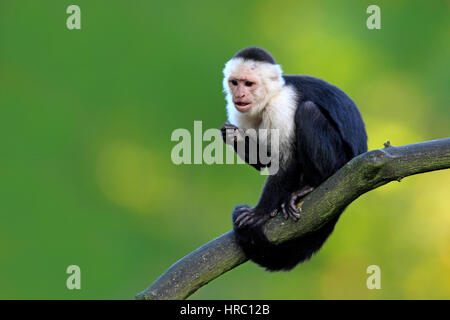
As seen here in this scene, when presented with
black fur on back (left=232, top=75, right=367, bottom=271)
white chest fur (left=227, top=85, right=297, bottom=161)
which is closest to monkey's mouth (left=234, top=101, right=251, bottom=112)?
white chest fur (left=227, top=85, right=297, bottom=161)

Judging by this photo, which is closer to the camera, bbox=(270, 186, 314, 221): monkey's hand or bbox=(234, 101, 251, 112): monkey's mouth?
bbox=(270, 186, 314, 221): monkey's hand

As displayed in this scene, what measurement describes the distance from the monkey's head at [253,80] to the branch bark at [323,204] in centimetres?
89

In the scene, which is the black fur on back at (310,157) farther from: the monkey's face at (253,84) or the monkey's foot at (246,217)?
the monkey's face at (253,84)

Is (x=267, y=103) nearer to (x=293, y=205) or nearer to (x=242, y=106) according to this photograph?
(x=242, y=106)

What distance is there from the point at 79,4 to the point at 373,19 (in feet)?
13.2

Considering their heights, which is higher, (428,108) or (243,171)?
(428,108)

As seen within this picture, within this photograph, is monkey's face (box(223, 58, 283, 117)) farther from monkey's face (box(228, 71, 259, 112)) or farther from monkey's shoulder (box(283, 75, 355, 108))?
monkey's shoulder (box(283, 75, 355, 108))

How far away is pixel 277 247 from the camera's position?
3641 mm

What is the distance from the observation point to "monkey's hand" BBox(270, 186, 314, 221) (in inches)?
132

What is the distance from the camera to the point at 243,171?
27.7 ft

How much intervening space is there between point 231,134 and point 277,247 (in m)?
0.79

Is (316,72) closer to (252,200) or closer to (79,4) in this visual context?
(252,200)

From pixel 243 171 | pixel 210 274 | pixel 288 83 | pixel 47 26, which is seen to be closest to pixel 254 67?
pixel 288 83

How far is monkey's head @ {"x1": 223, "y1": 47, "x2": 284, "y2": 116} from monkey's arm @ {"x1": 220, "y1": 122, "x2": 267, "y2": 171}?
21cm
